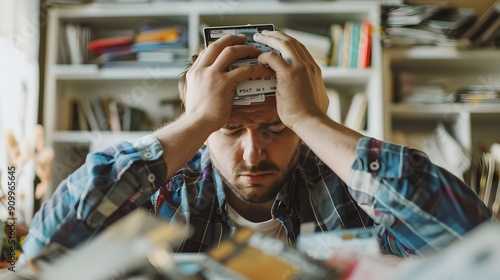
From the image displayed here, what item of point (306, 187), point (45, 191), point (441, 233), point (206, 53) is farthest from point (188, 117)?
point (45, 191)

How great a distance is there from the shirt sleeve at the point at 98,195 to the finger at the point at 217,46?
8.5 inches

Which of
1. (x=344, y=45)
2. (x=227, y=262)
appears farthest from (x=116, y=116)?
(x=227, y=262)

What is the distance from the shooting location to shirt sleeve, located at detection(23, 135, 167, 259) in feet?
2.26

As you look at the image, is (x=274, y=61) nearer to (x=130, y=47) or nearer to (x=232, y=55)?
(x=232, y=55)

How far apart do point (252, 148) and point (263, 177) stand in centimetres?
7

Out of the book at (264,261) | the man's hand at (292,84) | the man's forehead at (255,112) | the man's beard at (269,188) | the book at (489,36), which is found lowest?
the man's beard at (269,188)

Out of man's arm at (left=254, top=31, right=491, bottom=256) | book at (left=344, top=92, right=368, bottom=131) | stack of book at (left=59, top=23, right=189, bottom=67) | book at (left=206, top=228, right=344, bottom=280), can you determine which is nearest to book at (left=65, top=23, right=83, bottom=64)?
stack of book at (left=59, top=23, right=189, bottom=67)

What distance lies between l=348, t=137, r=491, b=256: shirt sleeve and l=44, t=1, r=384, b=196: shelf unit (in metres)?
1.55

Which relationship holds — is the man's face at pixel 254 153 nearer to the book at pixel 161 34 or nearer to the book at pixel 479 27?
the book at pixel 161 34

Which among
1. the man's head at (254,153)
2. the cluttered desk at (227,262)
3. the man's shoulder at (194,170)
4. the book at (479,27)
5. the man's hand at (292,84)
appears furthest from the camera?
the book at (479,27)

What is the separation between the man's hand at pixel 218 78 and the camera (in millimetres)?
857

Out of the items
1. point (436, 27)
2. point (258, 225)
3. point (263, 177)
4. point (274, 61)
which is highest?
point (436, 27)

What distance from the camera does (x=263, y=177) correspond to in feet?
3.33

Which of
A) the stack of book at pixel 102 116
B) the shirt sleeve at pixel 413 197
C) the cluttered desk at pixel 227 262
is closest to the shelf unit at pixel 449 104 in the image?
the stack of book at pixel 102 116
